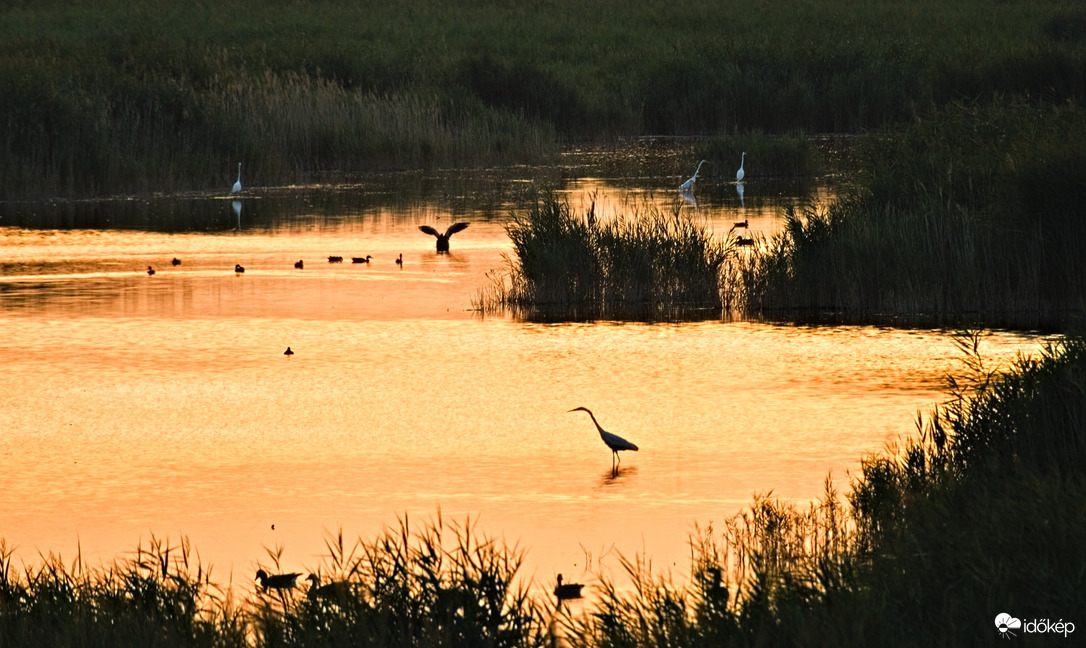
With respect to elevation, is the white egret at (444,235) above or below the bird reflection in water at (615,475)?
above

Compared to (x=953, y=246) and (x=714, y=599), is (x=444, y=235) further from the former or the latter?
(x=714, y=599)

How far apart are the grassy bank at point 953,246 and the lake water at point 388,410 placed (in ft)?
2.85

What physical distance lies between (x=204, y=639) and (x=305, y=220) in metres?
16.6

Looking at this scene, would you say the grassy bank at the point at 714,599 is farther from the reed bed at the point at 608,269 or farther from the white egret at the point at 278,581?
the reed bed at the point at 608,269

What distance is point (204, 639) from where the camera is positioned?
17.4 ft

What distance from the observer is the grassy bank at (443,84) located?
2481cm

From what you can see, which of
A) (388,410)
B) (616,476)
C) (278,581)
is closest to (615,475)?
(616,476)

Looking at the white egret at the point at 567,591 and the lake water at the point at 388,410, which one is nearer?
the white egret at the point at 567,591

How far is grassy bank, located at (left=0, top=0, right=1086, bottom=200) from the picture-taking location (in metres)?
24.8

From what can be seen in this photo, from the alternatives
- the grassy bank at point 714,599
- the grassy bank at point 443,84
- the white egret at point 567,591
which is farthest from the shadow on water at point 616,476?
the grassy bank at point 443,84

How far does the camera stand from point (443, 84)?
32.1 metres

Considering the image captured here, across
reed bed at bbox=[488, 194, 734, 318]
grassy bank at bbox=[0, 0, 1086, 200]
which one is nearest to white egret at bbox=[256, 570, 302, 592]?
reed bed at bbox=[488, 194, 734, 318]

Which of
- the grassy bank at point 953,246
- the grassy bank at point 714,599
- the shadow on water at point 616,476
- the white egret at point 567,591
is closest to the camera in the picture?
the grassy bank at point 714,599

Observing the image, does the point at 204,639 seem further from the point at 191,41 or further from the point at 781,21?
the point at 781,21
